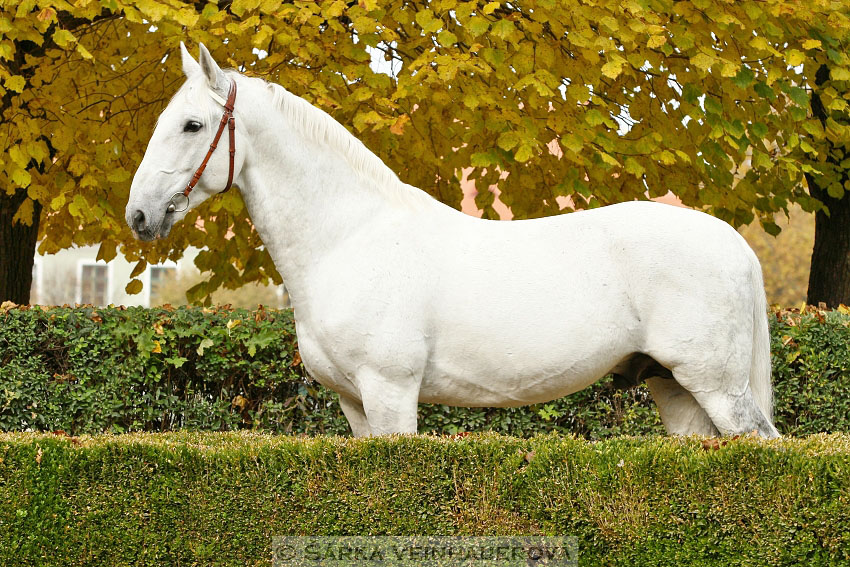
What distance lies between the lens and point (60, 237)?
9.23m

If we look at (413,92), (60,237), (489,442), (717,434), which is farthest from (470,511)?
(60,237)

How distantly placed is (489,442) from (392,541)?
564 millimetres

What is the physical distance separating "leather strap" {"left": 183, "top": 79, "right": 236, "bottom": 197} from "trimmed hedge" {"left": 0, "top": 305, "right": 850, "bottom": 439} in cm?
233

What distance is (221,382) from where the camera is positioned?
21.5ft

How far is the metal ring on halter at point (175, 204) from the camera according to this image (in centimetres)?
412

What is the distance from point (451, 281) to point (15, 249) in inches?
220

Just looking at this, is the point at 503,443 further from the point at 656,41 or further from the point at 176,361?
the point at 656,41

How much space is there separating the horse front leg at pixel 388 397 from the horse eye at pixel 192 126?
4.16 ft

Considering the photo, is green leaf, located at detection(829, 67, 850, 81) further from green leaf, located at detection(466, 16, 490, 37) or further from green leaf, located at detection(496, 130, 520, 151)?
green leaf, located at detection(466, 16, 490, 37)

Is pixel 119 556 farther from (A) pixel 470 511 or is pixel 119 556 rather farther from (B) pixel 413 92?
(B) pixel 413 92

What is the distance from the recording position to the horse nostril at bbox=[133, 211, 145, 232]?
407 cm

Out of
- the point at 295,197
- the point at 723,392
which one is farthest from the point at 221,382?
the point at 723,392

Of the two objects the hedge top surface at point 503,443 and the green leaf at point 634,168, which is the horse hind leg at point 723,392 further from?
the green leaf at point 634,168

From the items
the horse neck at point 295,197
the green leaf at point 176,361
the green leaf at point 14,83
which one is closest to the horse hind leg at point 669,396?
the horse neck at point 295,197
